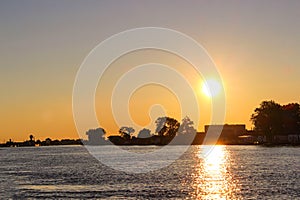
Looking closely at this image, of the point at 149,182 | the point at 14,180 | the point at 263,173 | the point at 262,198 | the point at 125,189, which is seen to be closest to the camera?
the point at 262,198

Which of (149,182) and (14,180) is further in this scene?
(14,180)

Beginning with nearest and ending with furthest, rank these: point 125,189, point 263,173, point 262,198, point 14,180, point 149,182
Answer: point 262,198 < point 125,189 < point 149,182 < point 14,180 < point 263,173

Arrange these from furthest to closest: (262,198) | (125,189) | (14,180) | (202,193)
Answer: (14,180), (125,189), (202,193), (262,198)

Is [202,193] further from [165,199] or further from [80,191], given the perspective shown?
[80,191]

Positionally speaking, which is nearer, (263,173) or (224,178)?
(224,178)

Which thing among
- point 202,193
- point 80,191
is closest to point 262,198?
point 202,193

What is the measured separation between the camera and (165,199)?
75.7 meters

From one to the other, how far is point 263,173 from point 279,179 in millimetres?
15085

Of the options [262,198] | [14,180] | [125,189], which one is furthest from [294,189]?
[14,180]

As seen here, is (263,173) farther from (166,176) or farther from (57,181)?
(57,181)

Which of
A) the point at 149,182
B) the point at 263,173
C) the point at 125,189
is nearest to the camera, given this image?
the point at 125,189

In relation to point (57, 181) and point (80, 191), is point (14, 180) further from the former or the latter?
point (80, 191)

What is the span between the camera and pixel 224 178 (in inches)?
4131

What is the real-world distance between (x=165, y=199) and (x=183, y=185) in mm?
17288
